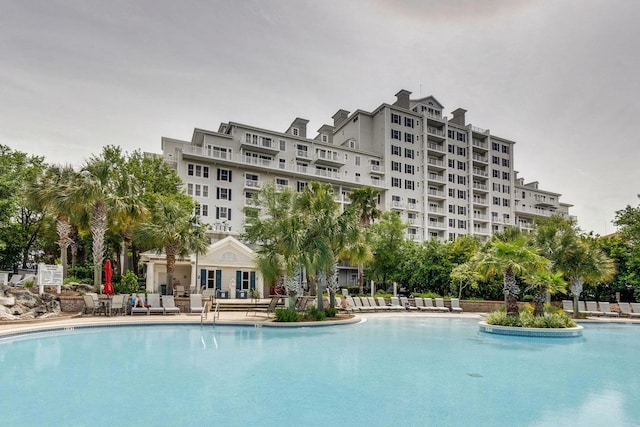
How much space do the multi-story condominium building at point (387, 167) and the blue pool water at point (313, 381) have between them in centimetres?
2710

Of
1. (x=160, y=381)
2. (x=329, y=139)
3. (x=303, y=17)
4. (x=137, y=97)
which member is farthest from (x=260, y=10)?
(x=329, y=139)

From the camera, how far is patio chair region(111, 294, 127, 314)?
62.4ft

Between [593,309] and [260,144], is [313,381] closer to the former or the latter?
[593,309]

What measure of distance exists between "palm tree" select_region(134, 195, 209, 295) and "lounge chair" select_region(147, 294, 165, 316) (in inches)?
141

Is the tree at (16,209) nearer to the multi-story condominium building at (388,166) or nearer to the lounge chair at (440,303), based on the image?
the multi-story condominium building at (388,166)

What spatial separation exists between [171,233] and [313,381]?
1691cm

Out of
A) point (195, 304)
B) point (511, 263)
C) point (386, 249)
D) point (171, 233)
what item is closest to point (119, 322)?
point (195, 304)

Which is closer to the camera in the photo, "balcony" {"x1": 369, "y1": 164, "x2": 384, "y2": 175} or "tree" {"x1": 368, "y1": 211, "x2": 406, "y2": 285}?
"tree" {"x1": 368, "y1": 211, "x2": 406, "y2": 285}

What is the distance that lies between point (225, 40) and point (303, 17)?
3.31 m

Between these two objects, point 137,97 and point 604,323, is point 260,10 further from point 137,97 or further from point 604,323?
point 604,323

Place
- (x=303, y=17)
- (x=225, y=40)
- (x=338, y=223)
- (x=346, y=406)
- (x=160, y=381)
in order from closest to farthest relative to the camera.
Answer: (x=346, y=406) < (x=160, y=381) < (x=303, y=17) < (x=225, y=40) < (x=338, y=223)

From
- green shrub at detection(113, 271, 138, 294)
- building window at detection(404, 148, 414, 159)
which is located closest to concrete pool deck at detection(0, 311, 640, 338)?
green shrub at detection(113, 271, 138, 294)

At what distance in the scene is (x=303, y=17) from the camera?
1452 centimetres

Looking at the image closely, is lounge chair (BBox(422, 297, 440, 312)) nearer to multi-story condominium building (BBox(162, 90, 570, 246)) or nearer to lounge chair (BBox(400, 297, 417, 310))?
lounge chair (BBox(400, 297, 417, 310))
